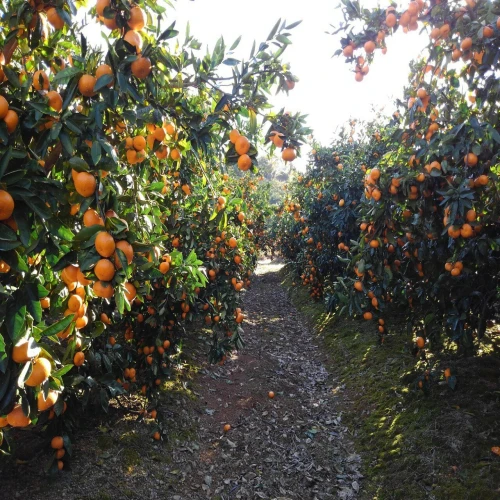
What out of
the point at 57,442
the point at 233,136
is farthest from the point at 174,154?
the point at 57,442

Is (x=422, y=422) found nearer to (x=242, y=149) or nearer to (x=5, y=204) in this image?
(x=242, y=149)

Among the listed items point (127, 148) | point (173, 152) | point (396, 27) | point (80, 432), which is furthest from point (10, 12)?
point (80, 432)

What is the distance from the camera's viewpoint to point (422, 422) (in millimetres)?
4047

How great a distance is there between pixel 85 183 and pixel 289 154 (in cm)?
99

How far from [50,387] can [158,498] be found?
8.81 feet

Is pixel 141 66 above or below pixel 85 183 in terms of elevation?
above

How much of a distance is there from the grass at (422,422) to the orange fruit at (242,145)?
3277 mm

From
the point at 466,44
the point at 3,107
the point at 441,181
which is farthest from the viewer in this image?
the point at 441,181

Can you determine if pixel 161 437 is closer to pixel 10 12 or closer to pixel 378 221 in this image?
pixel 378 221

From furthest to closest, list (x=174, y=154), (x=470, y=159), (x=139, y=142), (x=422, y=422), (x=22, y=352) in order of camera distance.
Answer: (x=422, y=422), (x=470, y=159), (x=174, y=154), (x=139, y=142), (x=22, y=352)

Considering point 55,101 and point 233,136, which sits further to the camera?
point 233,136

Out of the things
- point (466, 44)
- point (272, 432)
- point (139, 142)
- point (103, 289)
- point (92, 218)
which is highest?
point (466, 44)

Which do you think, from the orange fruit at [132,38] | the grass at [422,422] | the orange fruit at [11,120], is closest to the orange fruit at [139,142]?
the orange fruit at [132,38]

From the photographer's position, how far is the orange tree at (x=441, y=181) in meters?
3.04
